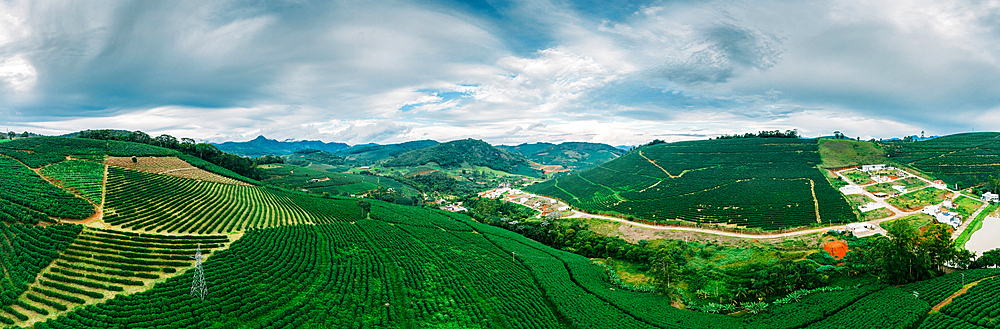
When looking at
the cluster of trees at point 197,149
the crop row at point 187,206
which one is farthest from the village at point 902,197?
the cluster of trees at point 197,149

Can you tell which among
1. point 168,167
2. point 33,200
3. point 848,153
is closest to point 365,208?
point 168,167

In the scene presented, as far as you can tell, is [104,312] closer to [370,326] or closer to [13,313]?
[13,313]

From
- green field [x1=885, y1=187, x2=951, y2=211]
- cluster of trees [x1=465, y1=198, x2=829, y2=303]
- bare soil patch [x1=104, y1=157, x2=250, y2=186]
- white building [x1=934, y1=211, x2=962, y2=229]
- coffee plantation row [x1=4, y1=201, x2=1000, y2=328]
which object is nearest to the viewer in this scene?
coffee plantation row [x1=4, y1=201, x2=1000, y2=328]

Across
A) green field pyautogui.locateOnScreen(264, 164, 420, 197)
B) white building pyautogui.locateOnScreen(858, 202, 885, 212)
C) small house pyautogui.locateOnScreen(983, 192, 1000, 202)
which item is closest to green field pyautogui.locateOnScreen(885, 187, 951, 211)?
white building pyautogui.locateOnScreen(858, 202, 885, 212)

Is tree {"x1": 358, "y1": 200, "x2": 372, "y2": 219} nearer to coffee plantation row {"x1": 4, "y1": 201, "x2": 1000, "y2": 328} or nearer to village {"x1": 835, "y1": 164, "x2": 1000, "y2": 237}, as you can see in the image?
coffee plantation row {"x1": 4, "y1": 201, "x2": 1000, "y2": 328}

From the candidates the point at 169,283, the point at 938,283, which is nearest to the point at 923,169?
the point at 938,283

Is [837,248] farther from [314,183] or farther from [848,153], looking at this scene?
[314,183]
